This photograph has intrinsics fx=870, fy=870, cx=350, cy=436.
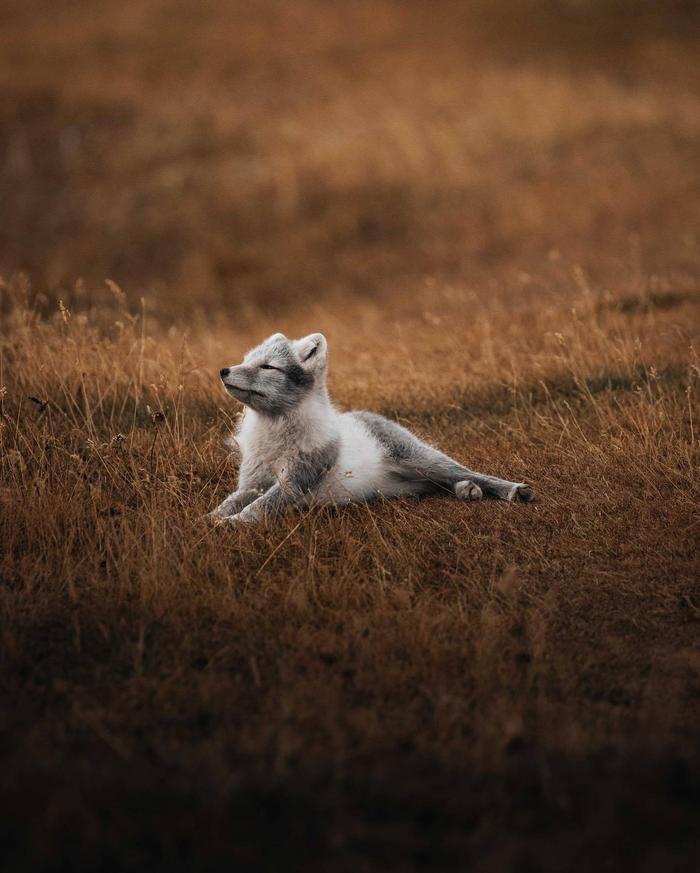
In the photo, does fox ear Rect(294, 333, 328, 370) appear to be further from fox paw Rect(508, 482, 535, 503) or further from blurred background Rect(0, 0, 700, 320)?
blurred background Rect(0, 0, 700, 320)

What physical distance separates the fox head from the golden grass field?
0.73m

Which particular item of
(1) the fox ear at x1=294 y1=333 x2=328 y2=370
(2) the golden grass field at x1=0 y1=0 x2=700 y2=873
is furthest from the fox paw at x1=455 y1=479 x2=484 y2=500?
(1) the fox ear at x1=294 y1=333 x2=328 y2=370

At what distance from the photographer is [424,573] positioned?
532cm

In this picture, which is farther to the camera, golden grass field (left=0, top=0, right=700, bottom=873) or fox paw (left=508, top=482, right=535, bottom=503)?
fox paw (left=508, top=482, right=535, bottom=503)

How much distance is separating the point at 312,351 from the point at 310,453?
2.43 ft

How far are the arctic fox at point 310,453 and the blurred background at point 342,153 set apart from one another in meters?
7.39

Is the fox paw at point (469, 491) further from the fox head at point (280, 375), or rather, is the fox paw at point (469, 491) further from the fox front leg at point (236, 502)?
the fox front leg at point (236, 502)

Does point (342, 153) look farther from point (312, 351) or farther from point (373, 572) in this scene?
point (373, 572)

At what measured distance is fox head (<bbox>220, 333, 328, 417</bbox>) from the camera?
597cm

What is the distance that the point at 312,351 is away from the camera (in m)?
6.23

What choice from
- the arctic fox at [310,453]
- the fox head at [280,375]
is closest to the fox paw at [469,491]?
the arctic fox at [310,453]

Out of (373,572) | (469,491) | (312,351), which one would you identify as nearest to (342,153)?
(312,351)

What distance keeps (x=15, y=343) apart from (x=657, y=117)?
17.0 meters

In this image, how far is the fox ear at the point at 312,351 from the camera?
6.19m
